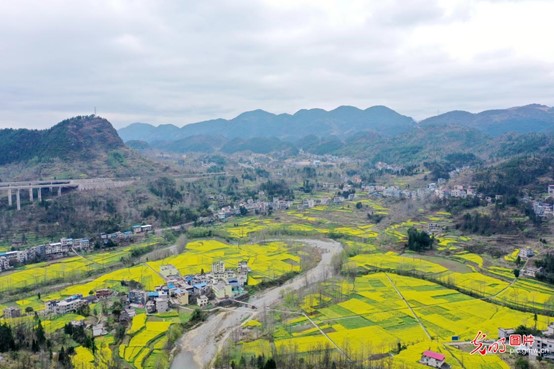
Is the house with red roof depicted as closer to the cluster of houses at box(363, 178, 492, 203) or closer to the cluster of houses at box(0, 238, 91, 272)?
the cluster of houses at box(0, 238, 91, 272)

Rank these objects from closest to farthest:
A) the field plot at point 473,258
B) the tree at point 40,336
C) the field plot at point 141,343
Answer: the tree at point 40,336 → the field plot at point 141,343 → the field plot at point 473,258

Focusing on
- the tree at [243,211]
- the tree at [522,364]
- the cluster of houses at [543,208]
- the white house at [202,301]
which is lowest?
the white house at [202,301]

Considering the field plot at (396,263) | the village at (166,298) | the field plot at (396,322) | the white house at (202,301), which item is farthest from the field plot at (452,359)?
the field plot at (396,263)

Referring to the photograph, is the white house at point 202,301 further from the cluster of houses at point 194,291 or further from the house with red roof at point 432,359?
the house with red roof at point 432,359

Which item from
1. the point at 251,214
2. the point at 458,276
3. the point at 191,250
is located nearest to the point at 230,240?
the point at 191,250

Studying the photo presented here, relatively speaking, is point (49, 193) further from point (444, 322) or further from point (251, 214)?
point (444, 322)

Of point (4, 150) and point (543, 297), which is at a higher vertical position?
point (4, 150)

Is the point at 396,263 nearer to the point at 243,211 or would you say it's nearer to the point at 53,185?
the point at 243,211
